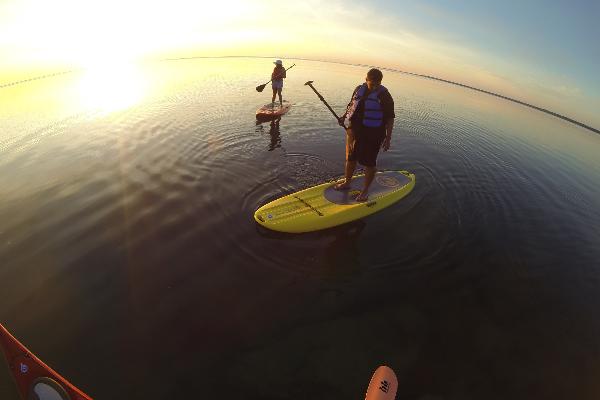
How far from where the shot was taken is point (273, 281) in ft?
18.8

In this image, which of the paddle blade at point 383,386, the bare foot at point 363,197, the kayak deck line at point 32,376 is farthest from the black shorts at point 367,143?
the kayak deck line at point 32,376

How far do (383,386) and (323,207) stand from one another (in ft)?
14.2

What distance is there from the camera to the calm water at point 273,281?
4.34 m

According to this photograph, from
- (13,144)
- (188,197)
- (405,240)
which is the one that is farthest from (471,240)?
(13,144)

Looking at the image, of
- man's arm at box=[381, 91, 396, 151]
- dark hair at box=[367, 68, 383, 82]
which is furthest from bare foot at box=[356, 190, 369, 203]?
dark hair at box=[367, 68, 383, 82]

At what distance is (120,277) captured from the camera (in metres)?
5.73

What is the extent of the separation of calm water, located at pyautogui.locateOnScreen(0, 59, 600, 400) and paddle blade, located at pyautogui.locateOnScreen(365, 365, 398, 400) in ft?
1.38

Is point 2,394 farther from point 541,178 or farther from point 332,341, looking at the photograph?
point 541,178

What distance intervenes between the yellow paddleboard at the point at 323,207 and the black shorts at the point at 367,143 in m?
1.20

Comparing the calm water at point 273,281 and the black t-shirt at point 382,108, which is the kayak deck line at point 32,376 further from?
the black t-shirt at point 382,108

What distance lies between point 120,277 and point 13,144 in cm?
1107

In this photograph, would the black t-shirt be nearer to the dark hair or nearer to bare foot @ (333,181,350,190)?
the dark hair

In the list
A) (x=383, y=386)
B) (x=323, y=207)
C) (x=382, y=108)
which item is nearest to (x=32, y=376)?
(x=383, y=386)

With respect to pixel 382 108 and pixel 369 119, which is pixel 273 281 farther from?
pixel 382 108
